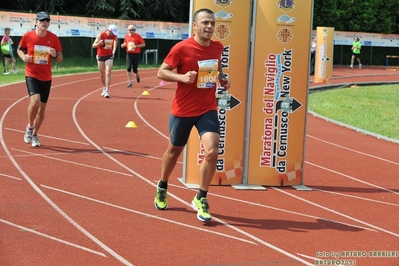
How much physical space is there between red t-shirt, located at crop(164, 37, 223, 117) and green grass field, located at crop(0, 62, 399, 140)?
8709 mm

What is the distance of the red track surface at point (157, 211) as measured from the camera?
264 inches

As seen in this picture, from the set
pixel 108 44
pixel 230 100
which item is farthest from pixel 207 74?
pixel 108 44

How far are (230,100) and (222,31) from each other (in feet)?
2.99

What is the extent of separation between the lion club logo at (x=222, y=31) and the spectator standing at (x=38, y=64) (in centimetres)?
357

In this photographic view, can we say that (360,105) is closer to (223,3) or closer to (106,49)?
(106,49)

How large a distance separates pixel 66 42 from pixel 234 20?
1038 inches

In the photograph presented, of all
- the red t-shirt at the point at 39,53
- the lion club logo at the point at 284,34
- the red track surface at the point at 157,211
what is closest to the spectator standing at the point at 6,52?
the red track surface at the point at 157,211

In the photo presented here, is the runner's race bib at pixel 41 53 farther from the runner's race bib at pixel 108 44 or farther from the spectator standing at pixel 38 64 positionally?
the runner's race bib at pixel 108 44

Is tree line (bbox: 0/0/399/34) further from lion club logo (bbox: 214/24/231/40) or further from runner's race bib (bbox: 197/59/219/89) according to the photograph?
runner's race bib (bbox: 197/59/219/89)

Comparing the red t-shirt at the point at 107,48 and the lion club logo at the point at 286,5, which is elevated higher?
the lion club logo at the point at 286,5

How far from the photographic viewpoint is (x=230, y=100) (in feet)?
32.6

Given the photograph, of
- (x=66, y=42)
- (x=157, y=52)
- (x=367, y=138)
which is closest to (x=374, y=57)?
(x=157, y=52)

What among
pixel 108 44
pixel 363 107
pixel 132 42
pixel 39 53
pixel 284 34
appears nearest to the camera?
pixel 284 34

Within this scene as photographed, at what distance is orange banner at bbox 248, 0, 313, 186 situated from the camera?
977cm
